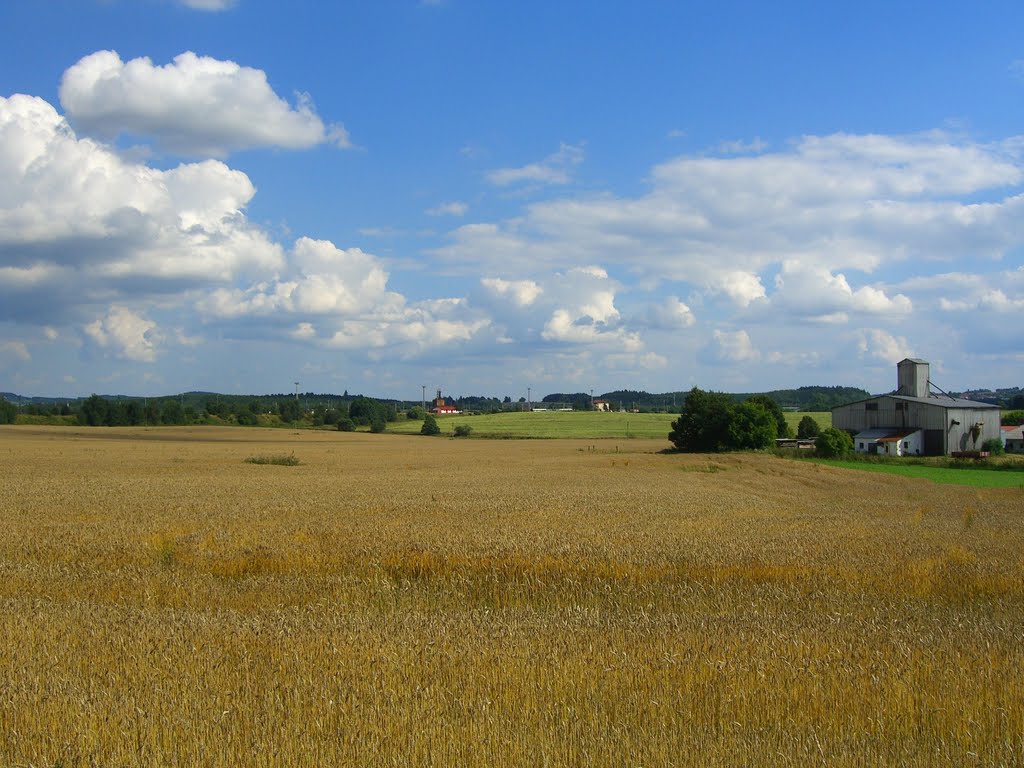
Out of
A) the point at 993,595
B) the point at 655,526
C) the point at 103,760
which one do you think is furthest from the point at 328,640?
the point at 655,526

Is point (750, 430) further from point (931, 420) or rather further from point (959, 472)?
point (931, 420)

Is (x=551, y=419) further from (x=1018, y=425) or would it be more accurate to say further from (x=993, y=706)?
(x=993, y=706)

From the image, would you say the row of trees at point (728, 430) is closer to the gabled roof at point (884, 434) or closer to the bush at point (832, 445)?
the bush at point (832, 445)

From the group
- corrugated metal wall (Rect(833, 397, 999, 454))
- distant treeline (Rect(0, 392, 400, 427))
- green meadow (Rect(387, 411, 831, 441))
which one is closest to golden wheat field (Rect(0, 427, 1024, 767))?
corrugated metal wall (Rect(833, 397, 999, 454))

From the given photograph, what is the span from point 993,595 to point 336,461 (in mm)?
54684

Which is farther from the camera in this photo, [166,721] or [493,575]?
[493,575]

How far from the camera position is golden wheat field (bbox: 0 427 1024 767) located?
6.24m

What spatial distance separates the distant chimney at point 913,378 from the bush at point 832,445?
23127 millimetres

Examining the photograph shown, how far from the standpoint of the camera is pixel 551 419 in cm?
16250

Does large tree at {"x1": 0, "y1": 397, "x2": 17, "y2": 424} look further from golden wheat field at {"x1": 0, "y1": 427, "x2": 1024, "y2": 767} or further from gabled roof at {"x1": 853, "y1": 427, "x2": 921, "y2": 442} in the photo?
golden wheat field at {"x1": 0, "y1": 427, "x2": 1024, "y2": 767}

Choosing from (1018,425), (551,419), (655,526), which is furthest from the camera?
(551,419)

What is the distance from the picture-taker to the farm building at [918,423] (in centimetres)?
8744

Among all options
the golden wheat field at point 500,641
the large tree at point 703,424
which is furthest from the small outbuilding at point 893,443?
the golden wheat field at point 500,641

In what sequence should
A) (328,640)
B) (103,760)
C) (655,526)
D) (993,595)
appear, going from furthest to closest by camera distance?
(655,526), (993,595), (328,640), (103,760)
